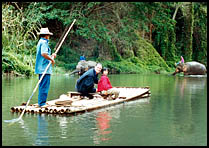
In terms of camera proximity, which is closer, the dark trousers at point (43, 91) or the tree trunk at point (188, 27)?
the dark trousers at point (43, 91)

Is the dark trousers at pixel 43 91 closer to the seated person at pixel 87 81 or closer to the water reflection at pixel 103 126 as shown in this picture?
the water reflection at pixel 103 126

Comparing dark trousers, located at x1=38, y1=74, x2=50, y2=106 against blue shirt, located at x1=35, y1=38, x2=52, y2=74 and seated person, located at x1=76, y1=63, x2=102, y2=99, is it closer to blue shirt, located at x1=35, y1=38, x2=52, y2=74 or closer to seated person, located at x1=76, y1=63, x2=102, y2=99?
blue shirt, located at x1=35, y1=38, x2=52, y2=74

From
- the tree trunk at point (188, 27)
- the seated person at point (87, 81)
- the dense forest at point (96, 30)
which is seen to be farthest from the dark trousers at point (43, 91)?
the tree trunk at point (188, 27)

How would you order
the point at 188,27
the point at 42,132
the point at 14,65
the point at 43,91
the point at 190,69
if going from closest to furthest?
the point at 42,132 → the point at 43,91 → the point at 14,65 → the point at 190,69 → the point at 188,27

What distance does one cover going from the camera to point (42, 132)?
7816 millimetres

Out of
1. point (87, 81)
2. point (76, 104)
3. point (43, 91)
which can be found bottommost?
point (76, 104)

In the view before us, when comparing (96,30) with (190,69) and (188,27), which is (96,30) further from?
(188,27)

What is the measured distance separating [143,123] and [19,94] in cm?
565

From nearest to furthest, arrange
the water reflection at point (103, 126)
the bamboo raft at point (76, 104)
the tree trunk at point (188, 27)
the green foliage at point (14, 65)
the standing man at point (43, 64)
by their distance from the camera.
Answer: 1. the water reflection at point (103, 126)
2. the bamboo raft at point (76, 104)
3. the standing man at point (43, 64)
4. the green foliage at point (14, 65)
5. the tree trunk at point (188, 27)

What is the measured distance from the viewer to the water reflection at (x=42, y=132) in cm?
700

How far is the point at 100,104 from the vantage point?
1059 cm

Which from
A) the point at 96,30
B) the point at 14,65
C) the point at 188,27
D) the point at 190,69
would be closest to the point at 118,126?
the point at 14,65

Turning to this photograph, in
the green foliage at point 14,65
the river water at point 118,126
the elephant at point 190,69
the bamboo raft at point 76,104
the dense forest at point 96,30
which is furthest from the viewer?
the elephant at point 190,69

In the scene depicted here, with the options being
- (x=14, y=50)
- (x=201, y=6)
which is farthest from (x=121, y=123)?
(x=201, y=6)
